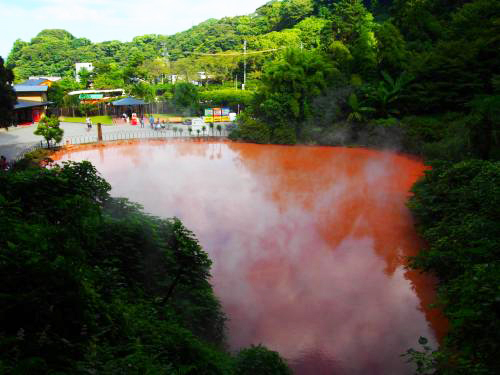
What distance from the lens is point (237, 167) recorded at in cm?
2034

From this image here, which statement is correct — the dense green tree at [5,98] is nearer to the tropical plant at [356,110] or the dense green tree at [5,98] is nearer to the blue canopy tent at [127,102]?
the blue canopy tent at [127,102]

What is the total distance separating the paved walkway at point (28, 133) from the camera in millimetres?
23005

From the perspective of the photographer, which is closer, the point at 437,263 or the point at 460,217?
the point at 437,263

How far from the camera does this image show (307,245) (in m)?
11.5

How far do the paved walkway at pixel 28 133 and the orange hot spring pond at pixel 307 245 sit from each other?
2917mm

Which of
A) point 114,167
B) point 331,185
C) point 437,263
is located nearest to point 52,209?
point 437,263

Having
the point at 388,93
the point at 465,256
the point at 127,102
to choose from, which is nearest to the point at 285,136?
the point at 388,93

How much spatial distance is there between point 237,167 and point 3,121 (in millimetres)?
9623

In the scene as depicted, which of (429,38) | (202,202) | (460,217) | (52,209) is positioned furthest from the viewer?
(429,38)

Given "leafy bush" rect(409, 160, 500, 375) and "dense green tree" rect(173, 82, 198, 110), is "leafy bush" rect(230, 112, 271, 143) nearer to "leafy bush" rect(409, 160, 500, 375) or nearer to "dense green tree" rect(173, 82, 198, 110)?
"dense green tree" rect(173, 82, 198, 110)

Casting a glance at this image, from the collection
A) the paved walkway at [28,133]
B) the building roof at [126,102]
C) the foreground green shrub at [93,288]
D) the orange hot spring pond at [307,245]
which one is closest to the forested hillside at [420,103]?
the orange hot spring pond at [307,245]

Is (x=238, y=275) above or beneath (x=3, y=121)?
beneath

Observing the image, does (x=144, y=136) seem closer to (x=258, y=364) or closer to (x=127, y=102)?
(x=127, y=102)

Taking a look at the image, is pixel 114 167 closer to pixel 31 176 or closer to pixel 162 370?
pixel 31 176
